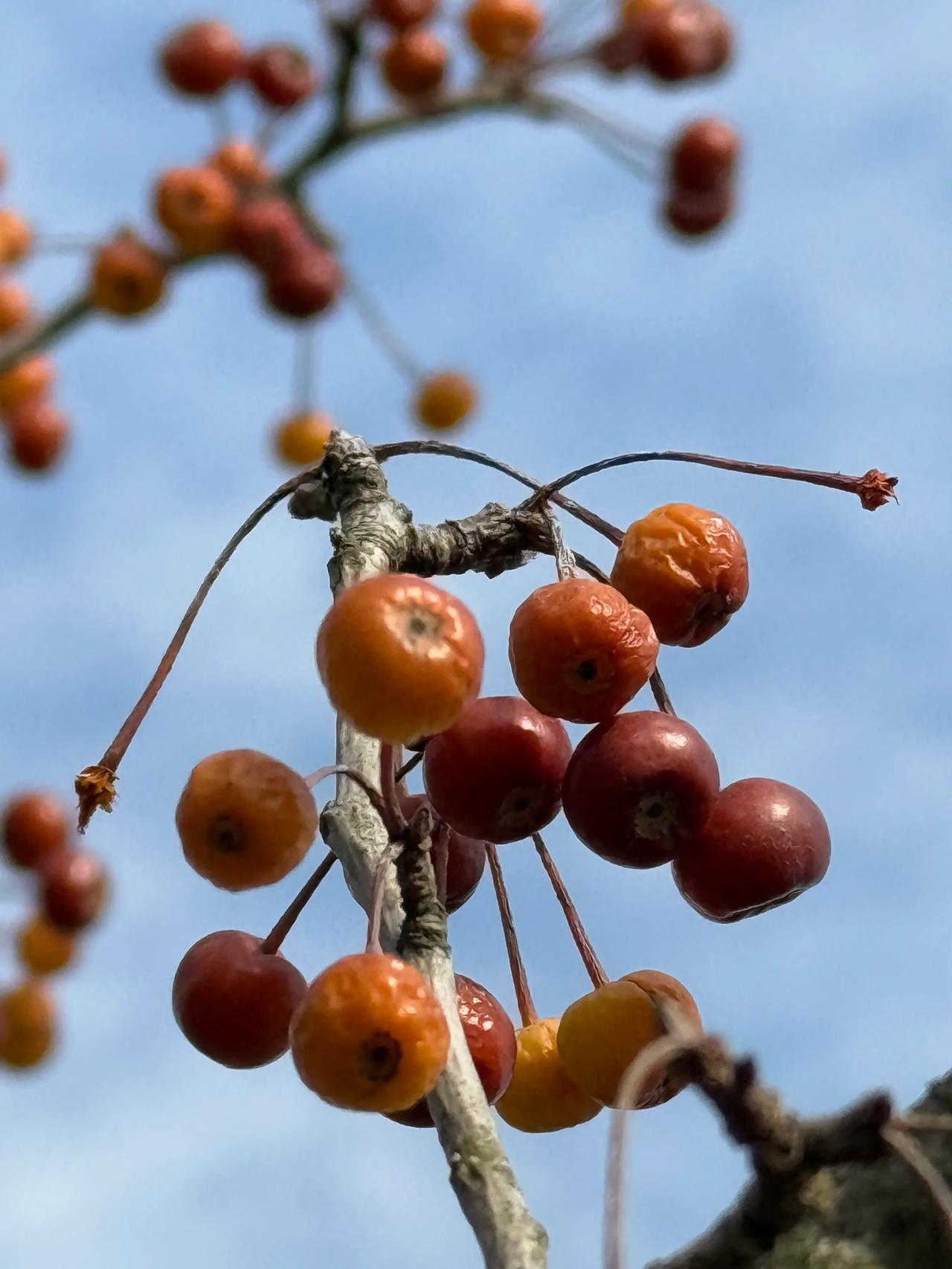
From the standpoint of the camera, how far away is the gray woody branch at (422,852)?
102 inches

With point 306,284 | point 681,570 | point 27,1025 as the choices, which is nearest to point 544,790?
point 681,570

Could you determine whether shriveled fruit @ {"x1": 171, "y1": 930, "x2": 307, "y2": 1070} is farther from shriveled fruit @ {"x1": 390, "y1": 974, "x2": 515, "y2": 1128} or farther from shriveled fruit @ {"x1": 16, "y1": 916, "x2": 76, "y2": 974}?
shriveled fruit @ {"x1": 16, "y1": 916, "x2": 76, "y2": 974}

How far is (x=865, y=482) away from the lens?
12.5 feet

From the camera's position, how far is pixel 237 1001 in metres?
3.29

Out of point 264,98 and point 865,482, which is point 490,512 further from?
point 264,98

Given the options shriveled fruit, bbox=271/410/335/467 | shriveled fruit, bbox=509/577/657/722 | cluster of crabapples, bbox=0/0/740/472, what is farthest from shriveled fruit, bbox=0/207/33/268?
shriveled fruit, bbox=271/410/335/467

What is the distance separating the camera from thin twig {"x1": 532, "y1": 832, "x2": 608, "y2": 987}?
12.4 ft

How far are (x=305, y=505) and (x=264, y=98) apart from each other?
6.07ft

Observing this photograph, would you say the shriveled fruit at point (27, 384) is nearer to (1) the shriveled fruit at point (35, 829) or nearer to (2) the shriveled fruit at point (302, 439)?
(1) the shriveled fruit at point (35, 829)

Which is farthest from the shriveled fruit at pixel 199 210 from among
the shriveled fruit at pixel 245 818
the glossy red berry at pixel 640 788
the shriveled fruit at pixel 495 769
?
the glossy red berry at pixel 640 788

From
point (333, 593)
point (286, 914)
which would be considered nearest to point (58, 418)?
point (333, 593)

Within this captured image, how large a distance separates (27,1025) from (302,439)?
2144 mm

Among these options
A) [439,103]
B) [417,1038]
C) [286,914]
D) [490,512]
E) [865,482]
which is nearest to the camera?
[439,103]

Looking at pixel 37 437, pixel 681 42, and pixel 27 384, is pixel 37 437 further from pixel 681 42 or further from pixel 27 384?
pixel 681 42
